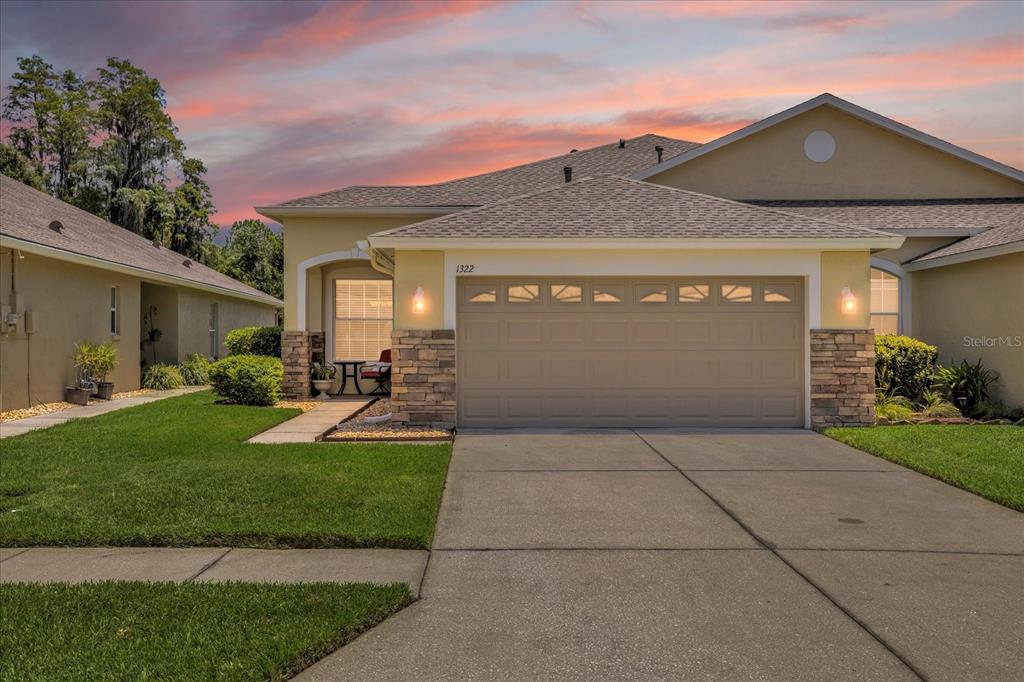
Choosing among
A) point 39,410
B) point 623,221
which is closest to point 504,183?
point 623,221

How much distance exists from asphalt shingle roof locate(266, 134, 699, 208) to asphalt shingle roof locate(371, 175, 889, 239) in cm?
401

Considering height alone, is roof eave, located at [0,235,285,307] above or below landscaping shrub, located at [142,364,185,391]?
above

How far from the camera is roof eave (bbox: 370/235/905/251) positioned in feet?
34.5

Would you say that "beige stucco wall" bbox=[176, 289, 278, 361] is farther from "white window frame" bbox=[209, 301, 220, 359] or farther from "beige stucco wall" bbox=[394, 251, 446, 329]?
"beige stucco wall" bbox=[394, 251, 446, 329]

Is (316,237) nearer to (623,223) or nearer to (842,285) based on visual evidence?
(623,223)

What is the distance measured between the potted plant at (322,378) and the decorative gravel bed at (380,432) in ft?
13.1

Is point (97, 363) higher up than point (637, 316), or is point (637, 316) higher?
point (637, 316)

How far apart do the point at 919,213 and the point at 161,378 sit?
18616 mm

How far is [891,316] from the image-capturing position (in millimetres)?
14305

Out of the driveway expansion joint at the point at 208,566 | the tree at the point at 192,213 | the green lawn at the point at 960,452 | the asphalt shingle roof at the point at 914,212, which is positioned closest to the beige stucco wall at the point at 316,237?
the asphalt shingle roof at the point at 914,212

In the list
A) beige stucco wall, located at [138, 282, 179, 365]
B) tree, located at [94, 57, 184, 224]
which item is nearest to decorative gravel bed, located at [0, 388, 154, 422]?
beige stucco wall, located at [138, 282, 179, 365]

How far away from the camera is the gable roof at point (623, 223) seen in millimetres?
10594

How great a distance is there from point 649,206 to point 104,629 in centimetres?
1003

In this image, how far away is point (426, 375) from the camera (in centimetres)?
1073
